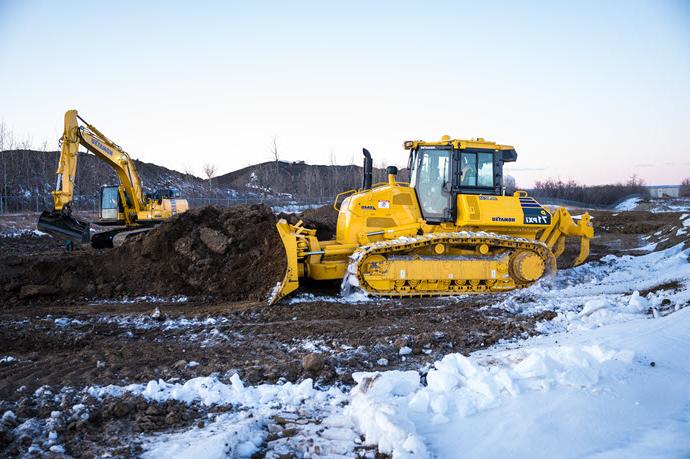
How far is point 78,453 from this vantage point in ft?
11.2

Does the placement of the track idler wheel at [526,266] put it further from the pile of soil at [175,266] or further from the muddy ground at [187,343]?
the pile of soil at [175,266]

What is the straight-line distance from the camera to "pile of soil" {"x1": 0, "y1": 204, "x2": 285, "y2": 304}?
9742 millimetres

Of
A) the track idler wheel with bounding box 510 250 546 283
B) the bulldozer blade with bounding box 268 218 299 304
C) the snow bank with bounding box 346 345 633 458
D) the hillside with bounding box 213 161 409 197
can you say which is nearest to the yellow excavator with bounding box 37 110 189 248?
the bulldozer blade with bounding box 268 218 299 304

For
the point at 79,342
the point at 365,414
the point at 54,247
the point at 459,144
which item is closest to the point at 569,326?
the point at 365,414

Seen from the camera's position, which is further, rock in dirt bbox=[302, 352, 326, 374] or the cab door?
the cab door

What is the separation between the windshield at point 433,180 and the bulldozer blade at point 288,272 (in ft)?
8.67

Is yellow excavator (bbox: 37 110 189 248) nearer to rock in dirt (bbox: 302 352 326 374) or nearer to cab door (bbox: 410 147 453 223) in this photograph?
cab door (bbox: 410 147 453 223)

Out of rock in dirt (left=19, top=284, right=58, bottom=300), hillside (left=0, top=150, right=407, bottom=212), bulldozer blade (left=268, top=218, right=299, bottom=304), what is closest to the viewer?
bulldozer blade (left=268, top=218, right=299, bottom=304)

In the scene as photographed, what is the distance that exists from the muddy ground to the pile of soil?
0.08 meters

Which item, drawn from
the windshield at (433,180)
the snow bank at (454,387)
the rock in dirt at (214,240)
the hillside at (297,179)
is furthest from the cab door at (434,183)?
the hillside at (297,179)

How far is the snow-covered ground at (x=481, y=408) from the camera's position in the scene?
325 cm

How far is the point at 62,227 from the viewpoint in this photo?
45.2 ft

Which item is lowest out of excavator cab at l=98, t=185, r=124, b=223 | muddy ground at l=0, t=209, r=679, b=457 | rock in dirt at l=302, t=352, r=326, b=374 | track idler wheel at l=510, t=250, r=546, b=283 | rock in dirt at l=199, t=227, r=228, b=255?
muddy ground at l=0, t=209, r=679, b=457

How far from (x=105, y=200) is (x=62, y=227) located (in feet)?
9.90
